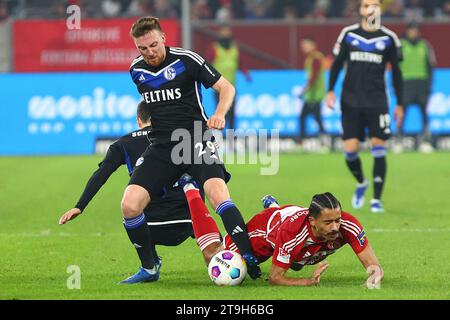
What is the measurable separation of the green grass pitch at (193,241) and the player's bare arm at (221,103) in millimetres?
1162

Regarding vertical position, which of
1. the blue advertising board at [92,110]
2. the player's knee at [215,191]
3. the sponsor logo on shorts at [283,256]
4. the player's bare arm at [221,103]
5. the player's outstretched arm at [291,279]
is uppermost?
the player's bare arm at [221,103]

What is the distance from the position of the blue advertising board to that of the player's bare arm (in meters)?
12.9

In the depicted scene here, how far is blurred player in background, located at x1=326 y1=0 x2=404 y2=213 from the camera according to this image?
42.8ft

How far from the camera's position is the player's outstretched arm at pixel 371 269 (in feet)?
25.2

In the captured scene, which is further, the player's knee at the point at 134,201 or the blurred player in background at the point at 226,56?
the blurred player in background at the point at 226,56

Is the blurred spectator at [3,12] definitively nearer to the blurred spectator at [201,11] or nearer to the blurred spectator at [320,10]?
the blurred spectator at [201,11]

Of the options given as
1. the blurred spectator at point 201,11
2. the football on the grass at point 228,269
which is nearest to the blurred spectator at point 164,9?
Result: the blurred spectator at point 201,11

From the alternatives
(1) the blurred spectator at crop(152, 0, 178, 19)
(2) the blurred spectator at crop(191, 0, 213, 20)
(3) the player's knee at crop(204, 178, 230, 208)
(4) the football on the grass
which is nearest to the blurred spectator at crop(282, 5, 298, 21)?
(2) the blurred spectator at crop(191, 0, 213, 20)

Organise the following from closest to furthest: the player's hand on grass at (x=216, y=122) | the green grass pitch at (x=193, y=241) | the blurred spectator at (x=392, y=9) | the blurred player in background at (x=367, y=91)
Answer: the player's hand on grass at (x=216, y=122) → the green grass pitch at (x=193, y=241) → the blurred player in background at (x=367, y=91) → the blurred spectator at (x=392, y=9)

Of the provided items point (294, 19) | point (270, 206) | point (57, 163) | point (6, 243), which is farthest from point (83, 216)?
point (294, 19)

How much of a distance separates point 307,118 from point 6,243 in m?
11.4

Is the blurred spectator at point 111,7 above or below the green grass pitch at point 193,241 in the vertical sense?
above

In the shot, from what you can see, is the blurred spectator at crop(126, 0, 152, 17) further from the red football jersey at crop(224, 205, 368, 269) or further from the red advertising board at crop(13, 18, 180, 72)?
the red football jersey at crop(224, 205, 368, 269)

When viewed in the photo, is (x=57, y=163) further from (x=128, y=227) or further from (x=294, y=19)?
(x=128, y=227)
